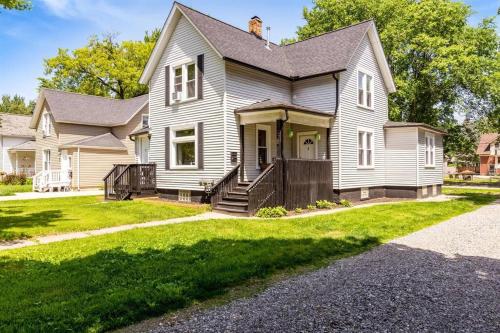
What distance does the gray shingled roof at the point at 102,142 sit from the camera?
25591 mm

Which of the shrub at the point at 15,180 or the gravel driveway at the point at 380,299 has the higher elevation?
the shrub at the point at 15,180

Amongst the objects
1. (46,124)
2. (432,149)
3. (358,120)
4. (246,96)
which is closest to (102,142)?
(46,124)

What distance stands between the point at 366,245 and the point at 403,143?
13.1 meters

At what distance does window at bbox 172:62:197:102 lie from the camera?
16297 millimetres

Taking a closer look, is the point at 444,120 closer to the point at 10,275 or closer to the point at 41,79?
the point at 10,275

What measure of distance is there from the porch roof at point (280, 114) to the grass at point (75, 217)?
4189 mm

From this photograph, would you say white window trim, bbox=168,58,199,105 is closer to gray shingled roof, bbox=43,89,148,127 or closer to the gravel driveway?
the gravel driveway

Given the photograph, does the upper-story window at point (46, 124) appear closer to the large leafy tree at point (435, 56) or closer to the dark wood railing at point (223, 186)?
the dark wood railing at point (223, 186)

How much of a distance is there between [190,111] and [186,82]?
1.50 m

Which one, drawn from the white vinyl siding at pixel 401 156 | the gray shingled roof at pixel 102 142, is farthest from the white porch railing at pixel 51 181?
the white vinyl siding at pixel 401 156

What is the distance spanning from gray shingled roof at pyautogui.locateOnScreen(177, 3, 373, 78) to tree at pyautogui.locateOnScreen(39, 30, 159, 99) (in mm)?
29118

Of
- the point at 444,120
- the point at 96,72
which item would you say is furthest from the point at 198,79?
the point at 96,72

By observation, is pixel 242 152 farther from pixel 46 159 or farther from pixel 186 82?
pixel 46 159

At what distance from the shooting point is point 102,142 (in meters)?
27.0
